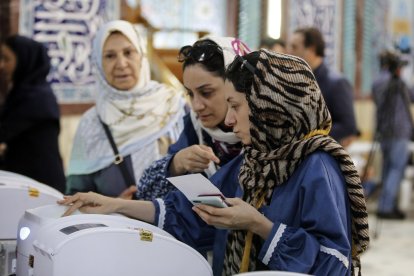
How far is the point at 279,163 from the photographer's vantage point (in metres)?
1.66

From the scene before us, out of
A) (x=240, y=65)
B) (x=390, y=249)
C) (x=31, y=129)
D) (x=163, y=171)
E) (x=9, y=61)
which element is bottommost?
(x=390, y=249)

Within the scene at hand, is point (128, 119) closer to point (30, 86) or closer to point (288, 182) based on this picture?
point (30, 86)

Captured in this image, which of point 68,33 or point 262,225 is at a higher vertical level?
point 68,33

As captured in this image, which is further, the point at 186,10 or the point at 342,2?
the point at 342,2

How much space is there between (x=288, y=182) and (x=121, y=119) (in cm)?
133

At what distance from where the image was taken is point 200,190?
164 centimetres

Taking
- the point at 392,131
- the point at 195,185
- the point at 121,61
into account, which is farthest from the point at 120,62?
the point at 392,131

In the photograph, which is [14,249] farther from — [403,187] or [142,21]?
Answer: [403,187]

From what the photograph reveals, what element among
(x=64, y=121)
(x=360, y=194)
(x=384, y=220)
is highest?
(x=360, y=194)

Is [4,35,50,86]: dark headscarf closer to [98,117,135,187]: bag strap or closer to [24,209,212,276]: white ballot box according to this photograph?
[98,117,135,187]: bag strap

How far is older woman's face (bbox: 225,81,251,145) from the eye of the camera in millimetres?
1708

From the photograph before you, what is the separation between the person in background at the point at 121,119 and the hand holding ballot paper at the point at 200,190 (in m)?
1.08

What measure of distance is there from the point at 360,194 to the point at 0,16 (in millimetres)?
3755

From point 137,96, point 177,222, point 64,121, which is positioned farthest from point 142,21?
point 177,222
